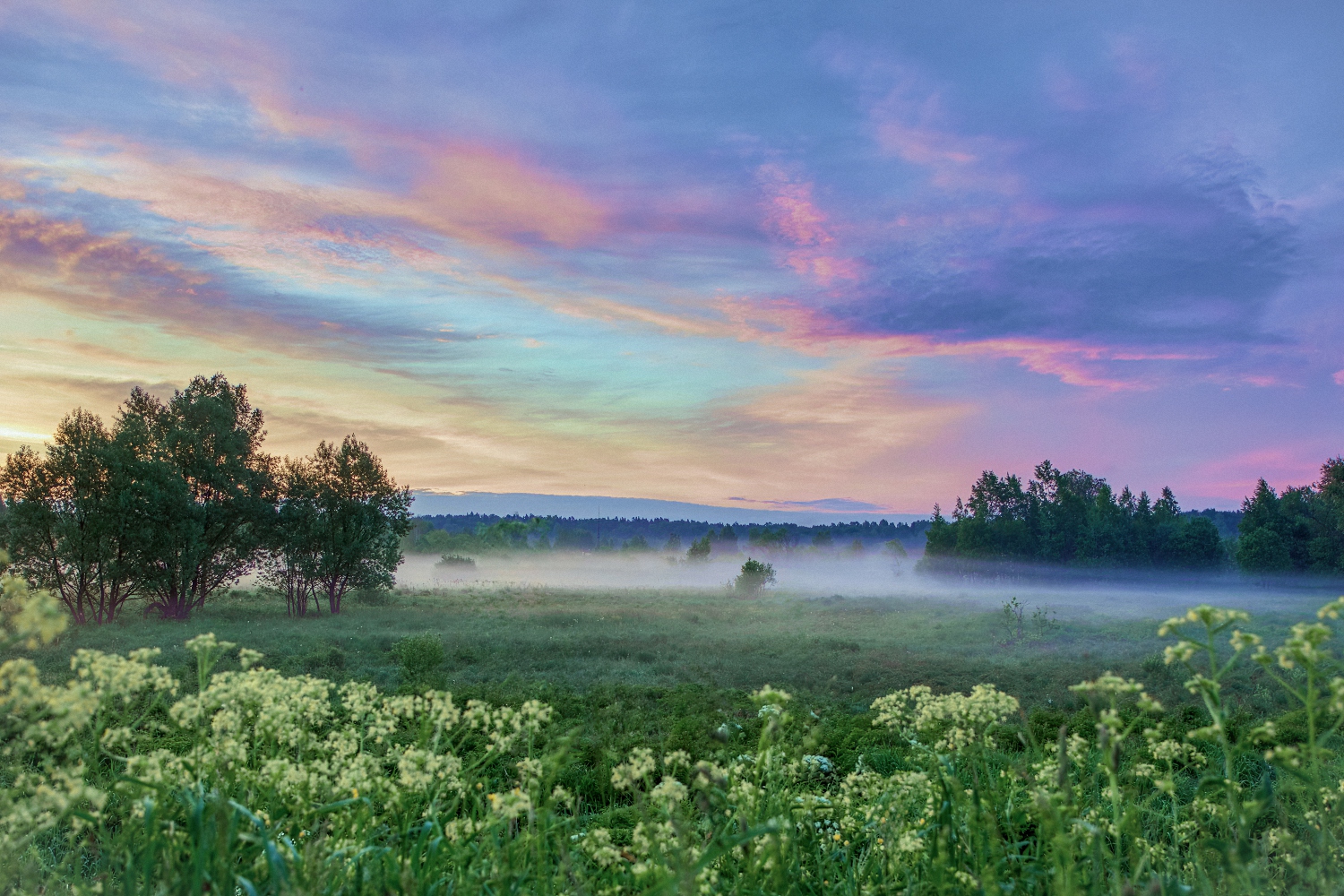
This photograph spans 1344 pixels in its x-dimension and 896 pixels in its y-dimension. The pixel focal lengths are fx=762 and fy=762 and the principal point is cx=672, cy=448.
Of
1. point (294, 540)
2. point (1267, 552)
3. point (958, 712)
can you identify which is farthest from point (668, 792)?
point (1267, 552)

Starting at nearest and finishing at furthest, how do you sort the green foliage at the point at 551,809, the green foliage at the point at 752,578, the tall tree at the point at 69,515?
the green foliage at the point at 551,809 < the tall tree at the point at 69,515 < the green foliage at the point at 752,578

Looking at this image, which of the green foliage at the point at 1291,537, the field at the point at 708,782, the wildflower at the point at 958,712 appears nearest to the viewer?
the field at the point at 708,782

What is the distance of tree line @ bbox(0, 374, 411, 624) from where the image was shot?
1426 inches

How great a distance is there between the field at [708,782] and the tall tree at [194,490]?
25.0ft

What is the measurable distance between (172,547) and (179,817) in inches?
1590

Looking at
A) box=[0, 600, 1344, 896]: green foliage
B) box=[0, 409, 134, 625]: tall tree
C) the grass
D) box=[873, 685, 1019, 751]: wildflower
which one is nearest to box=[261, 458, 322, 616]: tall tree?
the grass

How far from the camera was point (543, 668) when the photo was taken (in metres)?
25.0

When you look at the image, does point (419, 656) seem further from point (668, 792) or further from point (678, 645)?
point (668, 792)

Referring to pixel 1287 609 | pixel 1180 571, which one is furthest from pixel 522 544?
pixel 1287 609

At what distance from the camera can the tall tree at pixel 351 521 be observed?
148 ft

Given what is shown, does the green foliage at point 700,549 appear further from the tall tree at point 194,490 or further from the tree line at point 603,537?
the tall tree at point 194,490

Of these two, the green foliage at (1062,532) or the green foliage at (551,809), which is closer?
the green foliage at (551,809)

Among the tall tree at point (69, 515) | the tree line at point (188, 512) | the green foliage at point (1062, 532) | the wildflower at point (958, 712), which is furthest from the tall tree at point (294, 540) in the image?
the green foliage at point (1062, 532)

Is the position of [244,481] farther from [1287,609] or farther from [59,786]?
[1287,609]
